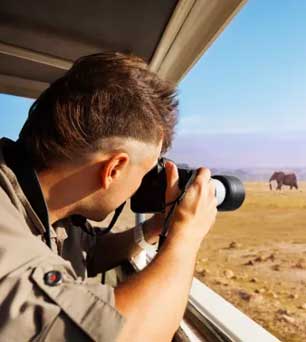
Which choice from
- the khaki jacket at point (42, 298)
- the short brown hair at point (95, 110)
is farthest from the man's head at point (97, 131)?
the khaki jacket at point (42, 298)

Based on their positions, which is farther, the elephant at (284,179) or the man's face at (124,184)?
the elephant at (284,179)

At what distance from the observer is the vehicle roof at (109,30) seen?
1200 mm

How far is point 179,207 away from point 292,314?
0.80 meters

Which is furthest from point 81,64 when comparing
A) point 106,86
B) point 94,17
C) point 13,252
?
point 94,17

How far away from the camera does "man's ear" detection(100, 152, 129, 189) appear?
714mm

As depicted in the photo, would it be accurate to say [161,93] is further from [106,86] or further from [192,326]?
[192,326]

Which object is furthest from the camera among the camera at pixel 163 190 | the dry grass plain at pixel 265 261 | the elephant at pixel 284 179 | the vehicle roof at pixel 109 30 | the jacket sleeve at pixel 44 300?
the elephant at pixel 284 179

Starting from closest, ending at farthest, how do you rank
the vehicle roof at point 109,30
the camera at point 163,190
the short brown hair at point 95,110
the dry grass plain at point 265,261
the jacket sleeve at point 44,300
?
the jacket sleeve at point 44,300, the short brown hair at point 95,110, the camera at point 163,190, the vehicle roof at point 109,30, the dry grass plain at point 265,261

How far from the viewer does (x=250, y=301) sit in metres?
1.47

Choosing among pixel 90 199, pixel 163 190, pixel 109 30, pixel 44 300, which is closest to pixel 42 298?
pixel 44 300

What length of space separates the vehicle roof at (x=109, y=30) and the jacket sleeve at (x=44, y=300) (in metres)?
0.80

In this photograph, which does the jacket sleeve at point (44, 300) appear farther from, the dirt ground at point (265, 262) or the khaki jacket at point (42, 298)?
the dirt ground at point (265, 262)

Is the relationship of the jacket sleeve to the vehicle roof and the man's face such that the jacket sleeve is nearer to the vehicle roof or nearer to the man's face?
the man's face

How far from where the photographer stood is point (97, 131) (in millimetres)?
711
